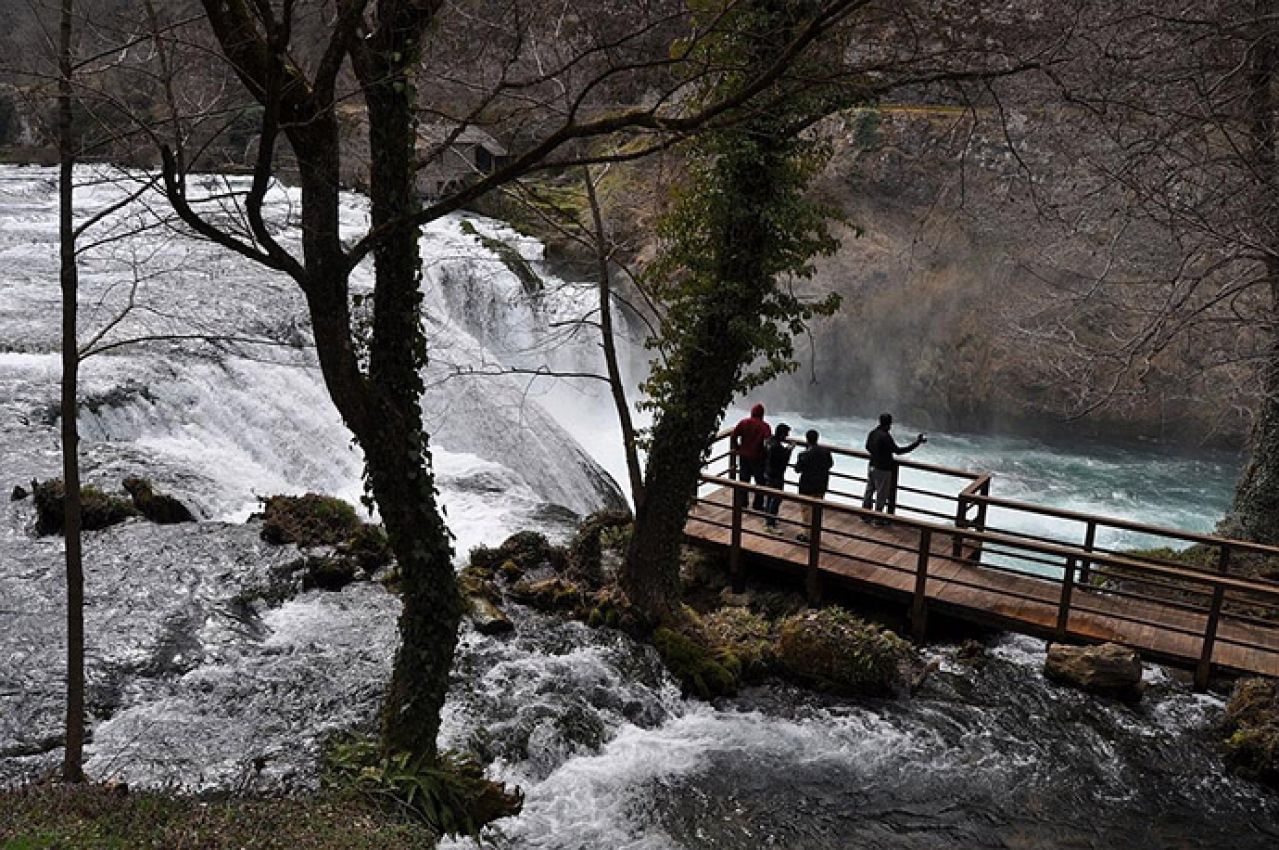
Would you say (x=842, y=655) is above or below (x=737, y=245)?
below

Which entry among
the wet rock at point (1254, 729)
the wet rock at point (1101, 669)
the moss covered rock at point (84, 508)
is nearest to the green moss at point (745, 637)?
the wet rock at point (1101, 669)

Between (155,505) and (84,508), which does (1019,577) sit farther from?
(84,508)

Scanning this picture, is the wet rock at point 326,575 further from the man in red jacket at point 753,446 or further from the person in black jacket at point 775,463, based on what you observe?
the person in black jacket at point 775,463

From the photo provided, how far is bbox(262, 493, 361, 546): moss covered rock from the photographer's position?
11820mm

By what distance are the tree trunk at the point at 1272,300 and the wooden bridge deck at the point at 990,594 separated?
8.15 ft

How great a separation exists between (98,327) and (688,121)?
1358 cm

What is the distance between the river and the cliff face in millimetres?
12760

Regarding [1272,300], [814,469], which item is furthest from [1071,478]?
[814,469]

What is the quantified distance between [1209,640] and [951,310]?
52.3 feet

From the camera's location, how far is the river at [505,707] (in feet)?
25.1

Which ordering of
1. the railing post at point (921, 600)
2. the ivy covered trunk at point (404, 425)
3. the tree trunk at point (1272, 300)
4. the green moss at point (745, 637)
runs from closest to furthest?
1. the ivy covered trunk at point (404, 425)
2. the tree trunk at point (1272, 300)
3. the green moss at point (745, 637)
4. the railing post at point (921, 600)

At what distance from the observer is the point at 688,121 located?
459 cm

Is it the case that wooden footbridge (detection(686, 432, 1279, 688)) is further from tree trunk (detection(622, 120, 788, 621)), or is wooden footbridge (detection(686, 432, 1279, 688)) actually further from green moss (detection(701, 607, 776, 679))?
Result: tree trunk (detection(622, 120, 788, 621))

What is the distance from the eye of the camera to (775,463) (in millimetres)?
12188
